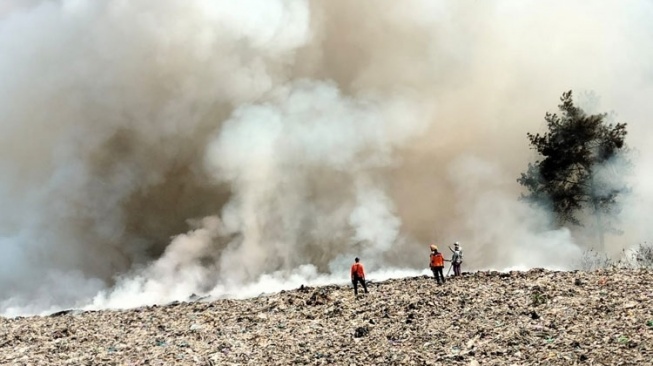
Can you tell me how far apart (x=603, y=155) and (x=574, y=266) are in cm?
594

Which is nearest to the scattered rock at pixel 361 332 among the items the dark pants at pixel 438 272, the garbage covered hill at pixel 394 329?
the garbage covered hill at pixel 394 329

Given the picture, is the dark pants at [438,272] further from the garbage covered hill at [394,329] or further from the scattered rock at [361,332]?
the scattered rock at [361,332]

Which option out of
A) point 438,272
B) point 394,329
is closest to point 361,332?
point 394,329

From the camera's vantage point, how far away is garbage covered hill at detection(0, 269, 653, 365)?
10.4m

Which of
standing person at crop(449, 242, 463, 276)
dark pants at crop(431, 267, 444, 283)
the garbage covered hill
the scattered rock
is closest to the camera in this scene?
the garbage covered hill

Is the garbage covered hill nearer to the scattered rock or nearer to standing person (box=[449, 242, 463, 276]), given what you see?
the scattered rock

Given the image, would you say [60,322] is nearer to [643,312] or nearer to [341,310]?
[341,310]

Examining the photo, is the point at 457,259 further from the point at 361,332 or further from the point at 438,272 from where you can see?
the point at 361,332

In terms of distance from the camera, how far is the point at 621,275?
16.1 metres

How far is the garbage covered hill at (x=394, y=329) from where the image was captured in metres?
10.4

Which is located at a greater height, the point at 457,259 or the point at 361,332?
the point at 457,259

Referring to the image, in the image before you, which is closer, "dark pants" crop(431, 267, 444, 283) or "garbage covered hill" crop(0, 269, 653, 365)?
"garbage covered hill" crop(0, 269, 653, 365)

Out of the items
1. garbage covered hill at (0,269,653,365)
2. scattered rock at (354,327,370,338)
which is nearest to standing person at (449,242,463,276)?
garbage covered hill at (0,269,653,365)

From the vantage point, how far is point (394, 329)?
12953 millimetres
